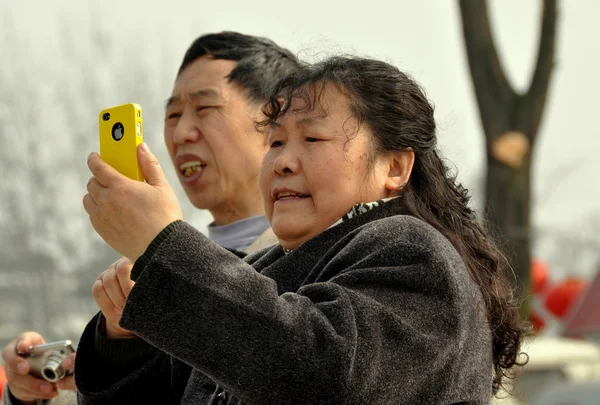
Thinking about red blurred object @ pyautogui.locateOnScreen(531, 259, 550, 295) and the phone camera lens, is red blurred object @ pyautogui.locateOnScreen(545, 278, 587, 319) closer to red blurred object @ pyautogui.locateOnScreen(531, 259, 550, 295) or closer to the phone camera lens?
red blurred object @ pyautogui.locateOnScreen(531, 259, 550, 295)

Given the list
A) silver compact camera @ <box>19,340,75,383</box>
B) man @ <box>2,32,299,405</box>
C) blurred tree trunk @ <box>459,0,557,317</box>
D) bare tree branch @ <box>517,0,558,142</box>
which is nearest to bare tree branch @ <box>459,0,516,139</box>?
blurred tree trunk @ <box>459,0,557,317</box>

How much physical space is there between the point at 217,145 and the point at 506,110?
18.4 feet

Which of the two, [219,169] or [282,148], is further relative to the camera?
[219,169]

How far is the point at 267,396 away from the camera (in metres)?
1.72

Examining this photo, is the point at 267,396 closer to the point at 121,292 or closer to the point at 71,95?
the point at 121,292

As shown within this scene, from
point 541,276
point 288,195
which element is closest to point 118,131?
point 288,195

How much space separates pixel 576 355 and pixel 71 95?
7.50 meters

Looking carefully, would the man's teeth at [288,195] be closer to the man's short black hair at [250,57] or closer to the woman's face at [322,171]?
the woman's face at [322,171]

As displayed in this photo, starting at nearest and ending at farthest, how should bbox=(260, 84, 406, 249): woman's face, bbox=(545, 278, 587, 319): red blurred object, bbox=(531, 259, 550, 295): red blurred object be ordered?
bbox=(260, 84, 406, 249): woman's face
bbox=(545, 278, 587, 319): red blurred object
bbox=(531, 259, 550, 295): red blurred object

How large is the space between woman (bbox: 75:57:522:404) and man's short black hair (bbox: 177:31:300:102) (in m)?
0.98

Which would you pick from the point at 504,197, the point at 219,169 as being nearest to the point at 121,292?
the point at 219,169

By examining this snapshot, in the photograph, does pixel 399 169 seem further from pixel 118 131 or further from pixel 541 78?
pixel 541 78

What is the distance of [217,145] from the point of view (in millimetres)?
3104

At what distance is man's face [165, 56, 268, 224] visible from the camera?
3113 millimetres
